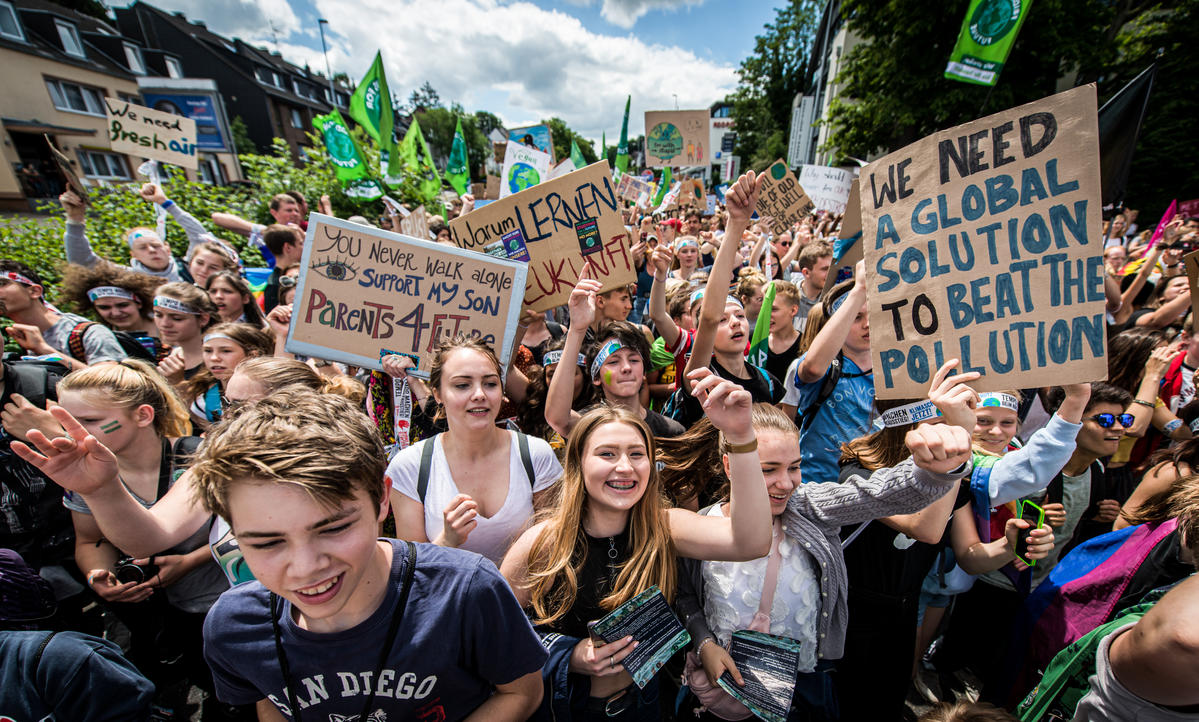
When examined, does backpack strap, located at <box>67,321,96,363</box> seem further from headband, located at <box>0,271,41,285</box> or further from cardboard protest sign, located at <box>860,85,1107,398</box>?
cardboard protest sign, located at <box>860,85,1107,398</box>

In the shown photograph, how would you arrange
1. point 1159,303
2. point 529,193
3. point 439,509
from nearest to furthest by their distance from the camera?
point 439,509
point 529,193
point 1159,303

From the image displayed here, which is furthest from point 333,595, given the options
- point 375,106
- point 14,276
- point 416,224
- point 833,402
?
point 375,106

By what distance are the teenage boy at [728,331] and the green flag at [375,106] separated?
837 cm

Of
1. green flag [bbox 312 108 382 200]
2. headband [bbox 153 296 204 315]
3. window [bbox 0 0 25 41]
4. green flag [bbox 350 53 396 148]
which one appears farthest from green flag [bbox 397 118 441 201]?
window [bbox 0 0 25 41]

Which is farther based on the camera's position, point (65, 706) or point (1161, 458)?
point (1161, 458)

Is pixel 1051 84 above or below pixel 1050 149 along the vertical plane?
above

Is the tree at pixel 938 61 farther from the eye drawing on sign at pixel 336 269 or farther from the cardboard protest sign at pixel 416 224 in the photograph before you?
the eye drawing on sign at pixel 336 269

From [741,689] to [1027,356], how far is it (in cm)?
162

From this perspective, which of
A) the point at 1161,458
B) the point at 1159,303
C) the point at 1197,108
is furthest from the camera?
the point at 1197,108

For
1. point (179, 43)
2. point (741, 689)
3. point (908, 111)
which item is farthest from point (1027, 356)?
point (179, 43)

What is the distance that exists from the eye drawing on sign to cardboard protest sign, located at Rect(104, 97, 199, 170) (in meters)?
5.55

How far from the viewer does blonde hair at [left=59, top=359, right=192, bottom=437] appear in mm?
2139

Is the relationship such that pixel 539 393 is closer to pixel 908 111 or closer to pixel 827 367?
pixel 827 367

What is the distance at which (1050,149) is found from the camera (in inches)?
64.6
